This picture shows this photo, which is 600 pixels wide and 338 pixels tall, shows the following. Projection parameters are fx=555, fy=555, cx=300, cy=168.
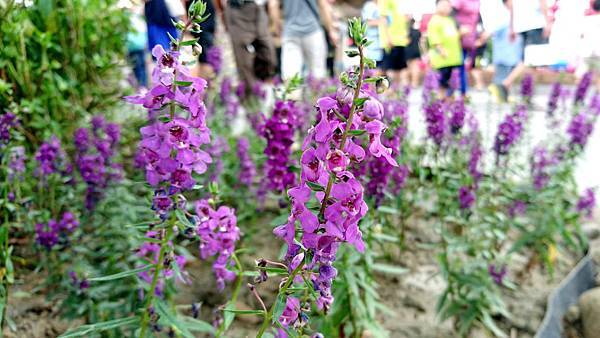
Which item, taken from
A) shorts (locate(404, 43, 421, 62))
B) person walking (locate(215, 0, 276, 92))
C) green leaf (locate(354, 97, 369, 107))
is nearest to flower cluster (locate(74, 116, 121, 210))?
green leaf (locate(354, 97, 369, 107))

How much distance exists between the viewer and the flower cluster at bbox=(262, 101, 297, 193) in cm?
237

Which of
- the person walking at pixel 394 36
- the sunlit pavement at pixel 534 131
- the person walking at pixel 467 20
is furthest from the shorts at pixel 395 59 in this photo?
the person walking at pixel 467 20

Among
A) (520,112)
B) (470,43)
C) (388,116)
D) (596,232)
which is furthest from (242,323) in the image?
(470,43)

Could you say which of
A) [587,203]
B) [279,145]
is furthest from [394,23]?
[279,145]

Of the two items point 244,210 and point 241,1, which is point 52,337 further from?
point 241,1

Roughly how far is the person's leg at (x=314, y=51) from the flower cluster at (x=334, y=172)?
523 centimetres

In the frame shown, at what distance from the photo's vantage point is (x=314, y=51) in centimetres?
639

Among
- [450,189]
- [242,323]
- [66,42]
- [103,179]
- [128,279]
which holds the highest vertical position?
[66,42]

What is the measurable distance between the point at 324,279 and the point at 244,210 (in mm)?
2517

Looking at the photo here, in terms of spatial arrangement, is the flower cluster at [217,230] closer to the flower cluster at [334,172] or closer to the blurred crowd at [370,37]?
the flower cluster at [334,172]

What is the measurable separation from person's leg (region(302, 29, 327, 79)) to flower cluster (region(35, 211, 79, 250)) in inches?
162

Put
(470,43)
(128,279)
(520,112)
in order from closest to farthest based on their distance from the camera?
(128,279) < (520,112) < (470,43)

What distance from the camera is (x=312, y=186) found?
1093mm

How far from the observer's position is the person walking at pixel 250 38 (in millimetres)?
6613
